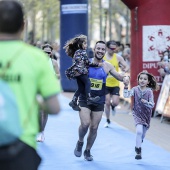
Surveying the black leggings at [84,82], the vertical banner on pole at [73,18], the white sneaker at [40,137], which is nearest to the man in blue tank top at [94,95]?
the black leggings at [84,82]

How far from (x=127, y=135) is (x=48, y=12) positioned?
122 ft

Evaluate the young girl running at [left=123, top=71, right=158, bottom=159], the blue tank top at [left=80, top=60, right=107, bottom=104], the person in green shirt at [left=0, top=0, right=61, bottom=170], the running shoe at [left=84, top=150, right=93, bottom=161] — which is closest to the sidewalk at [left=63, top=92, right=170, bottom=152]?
the young girl running at [left=123, top=71, right=158, bottom=159]

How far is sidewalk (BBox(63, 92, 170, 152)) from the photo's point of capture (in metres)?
12.0

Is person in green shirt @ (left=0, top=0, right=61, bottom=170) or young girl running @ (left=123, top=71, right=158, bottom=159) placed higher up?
person in green shirt @ (left=0, top=0, right=61, bottom=170)

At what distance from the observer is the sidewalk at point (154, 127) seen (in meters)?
12.0

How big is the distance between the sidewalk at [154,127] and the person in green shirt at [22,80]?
7.37 m

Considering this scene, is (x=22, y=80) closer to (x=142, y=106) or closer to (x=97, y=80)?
(x=97, y=80)

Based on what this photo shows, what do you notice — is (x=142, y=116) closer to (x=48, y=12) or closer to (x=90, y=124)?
(x=90, y=124)

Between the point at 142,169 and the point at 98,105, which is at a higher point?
the point at 98,105

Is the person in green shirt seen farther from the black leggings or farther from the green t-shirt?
the black leggings

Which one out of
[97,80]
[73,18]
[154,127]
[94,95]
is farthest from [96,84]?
[73,18]

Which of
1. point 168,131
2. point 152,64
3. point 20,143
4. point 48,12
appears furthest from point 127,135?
point 48,12

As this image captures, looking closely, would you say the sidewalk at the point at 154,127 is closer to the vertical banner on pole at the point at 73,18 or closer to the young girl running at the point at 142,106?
the young girl running at the point at 142,106

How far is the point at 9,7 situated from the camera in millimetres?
3645
